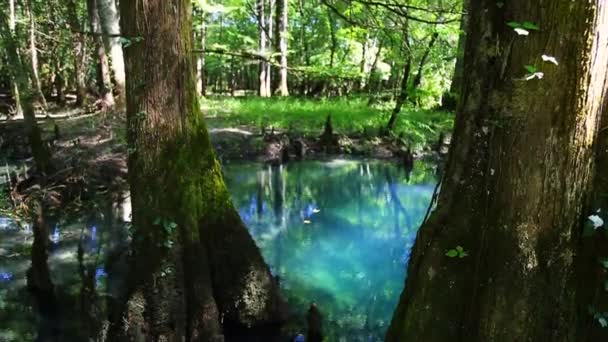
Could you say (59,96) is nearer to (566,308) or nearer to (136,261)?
(136,261)

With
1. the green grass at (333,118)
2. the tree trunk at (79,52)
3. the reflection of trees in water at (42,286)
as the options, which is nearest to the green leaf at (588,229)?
the reflection of trees in water at (42,286)

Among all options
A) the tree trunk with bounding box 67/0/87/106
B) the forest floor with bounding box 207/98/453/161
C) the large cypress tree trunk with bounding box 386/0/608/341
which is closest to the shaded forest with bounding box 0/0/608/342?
the large cypress tree trunk with bounding box 386/0/608/341

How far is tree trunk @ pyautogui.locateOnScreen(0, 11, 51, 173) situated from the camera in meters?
7.49

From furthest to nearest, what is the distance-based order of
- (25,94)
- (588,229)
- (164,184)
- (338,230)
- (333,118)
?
(333,118) → (338,230) → (25,94) → (164,184) → (588,229)

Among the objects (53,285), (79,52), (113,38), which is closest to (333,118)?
(113,38)

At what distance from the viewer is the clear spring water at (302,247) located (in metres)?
5.99

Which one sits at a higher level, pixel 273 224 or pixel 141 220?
pixel 141 220

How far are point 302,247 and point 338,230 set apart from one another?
1214mm

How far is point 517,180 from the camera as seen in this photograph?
247 cm

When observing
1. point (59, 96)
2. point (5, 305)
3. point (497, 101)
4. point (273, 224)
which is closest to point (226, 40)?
point (59, 96)

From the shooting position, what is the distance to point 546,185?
2.43m

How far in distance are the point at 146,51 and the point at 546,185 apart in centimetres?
347

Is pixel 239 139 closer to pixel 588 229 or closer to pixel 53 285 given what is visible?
pixel 53 285

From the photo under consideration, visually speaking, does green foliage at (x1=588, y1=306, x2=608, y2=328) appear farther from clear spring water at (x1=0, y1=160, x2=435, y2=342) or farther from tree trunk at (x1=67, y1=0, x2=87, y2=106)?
tree trunk at (x1=67, y1=0, x2=87, y2=106)
